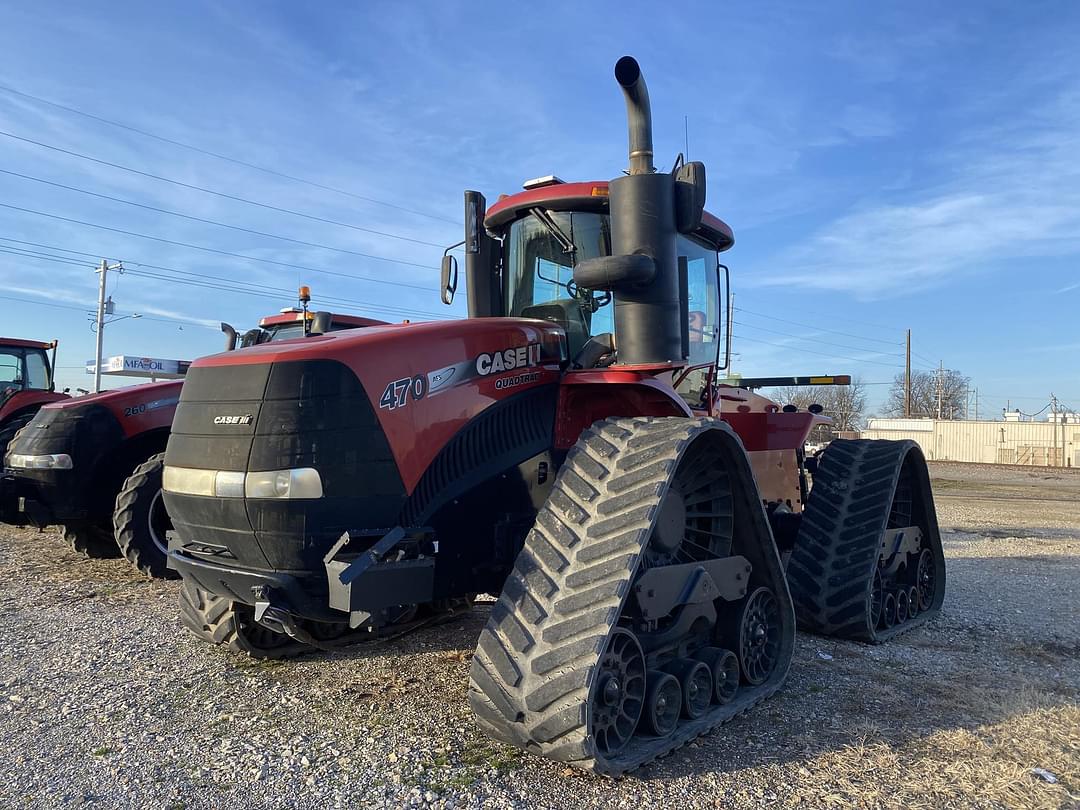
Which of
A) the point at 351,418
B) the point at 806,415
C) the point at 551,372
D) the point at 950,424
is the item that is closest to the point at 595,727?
the point at 351,418

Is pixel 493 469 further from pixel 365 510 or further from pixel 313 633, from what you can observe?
pixel 313 633

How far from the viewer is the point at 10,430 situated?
382 inches

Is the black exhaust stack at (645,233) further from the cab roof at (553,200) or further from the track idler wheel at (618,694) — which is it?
the track idler wheel at (618,694)

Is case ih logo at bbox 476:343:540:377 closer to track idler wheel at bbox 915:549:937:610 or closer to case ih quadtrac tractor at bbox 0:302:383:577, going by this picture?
track idler wheel at bbox 915:549:937:610

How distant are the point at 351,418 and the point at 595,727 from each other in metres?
1.56

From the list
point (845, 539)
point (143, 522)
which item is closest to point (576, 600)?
point (845, 539)

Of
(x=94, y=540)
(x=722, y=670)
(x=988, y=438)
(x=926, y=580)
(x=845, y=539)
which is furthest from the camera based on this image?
(x=988, y=438)

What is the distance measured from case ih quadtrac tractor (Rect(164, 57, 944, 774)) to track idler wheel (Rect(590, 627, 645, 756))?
0.01 m

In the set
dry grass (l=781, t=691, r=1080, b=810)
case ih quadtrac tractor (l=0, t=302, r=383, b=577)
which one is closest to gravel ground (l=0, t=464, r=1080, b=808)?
dry grass (l=781, t=691, r=1080, b=810)

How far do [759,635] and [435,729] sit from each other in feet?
5.85

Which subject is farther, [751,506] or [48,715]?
[751,506]

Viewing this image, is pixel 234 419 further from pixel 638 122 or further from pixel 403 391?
pixel 638 122

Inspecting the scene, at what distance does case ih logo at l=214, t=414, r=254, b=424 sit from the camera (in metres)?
3.31

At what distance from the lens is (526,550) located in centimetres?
332
